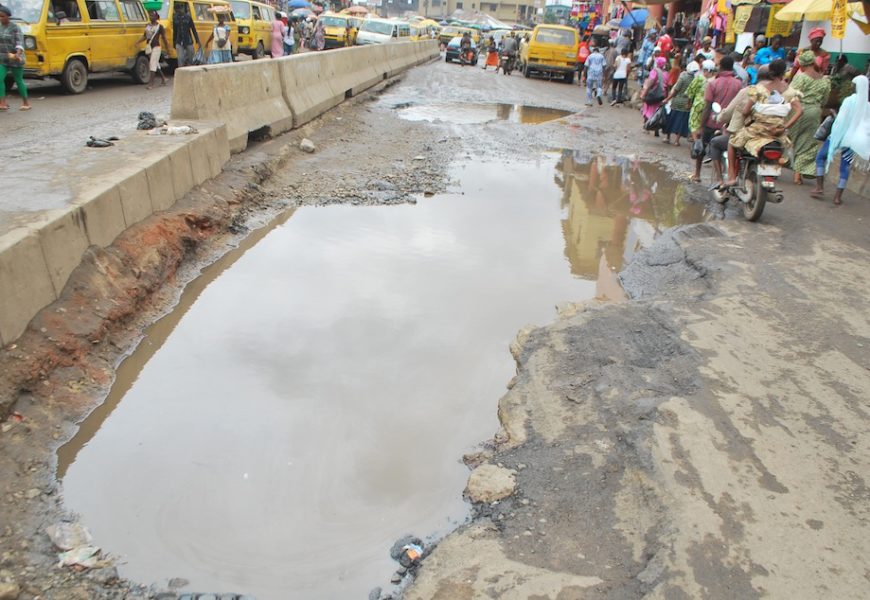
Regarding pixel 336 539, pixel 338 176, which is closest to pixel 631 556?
pixel 336 539

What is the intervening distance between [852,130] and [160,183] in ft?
24.8

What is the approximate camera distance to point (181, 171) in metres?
6.20

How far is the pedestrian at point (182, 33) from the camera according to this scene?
1561cm

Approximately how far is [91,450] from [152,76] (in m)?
14.1

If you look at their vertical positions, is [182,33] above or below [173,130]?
above

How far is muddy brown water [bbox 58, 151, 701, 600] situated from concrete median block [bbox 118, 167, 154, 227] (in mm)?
709

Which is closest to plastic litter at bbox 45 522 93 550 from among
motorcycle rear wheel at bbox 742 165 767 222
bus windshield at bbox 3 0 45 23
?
motorcycle rear wheel at bbox 742 165 767 222

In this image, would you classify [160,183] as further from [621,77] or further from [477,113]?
[621,77]

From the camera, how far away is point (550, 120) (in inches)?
569

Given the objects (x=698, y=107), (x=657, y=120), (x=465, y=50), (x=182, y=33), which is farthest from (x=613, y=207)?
(x=465, y=50)

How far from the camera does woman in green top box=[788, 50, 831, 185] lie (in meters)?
8.52

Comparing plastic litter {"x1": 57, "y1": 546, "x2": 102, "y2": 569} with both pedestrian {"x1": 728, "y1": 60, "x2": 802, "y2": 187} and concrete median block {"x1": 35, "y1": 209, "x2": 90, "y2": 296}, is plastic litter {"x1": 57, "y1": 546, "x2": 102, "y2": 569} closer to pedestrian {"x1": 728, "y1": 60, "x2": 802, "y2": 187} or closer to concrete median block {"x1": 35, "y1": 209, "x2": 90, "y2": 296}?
concrete median block {"x1": 35, "y1": 209, "x2": 90, "y2": 296}

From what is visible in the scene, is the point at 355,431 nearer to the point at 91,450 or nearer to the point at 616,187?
the point at 91,450

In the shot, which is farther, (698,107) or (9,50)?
(9,50)
